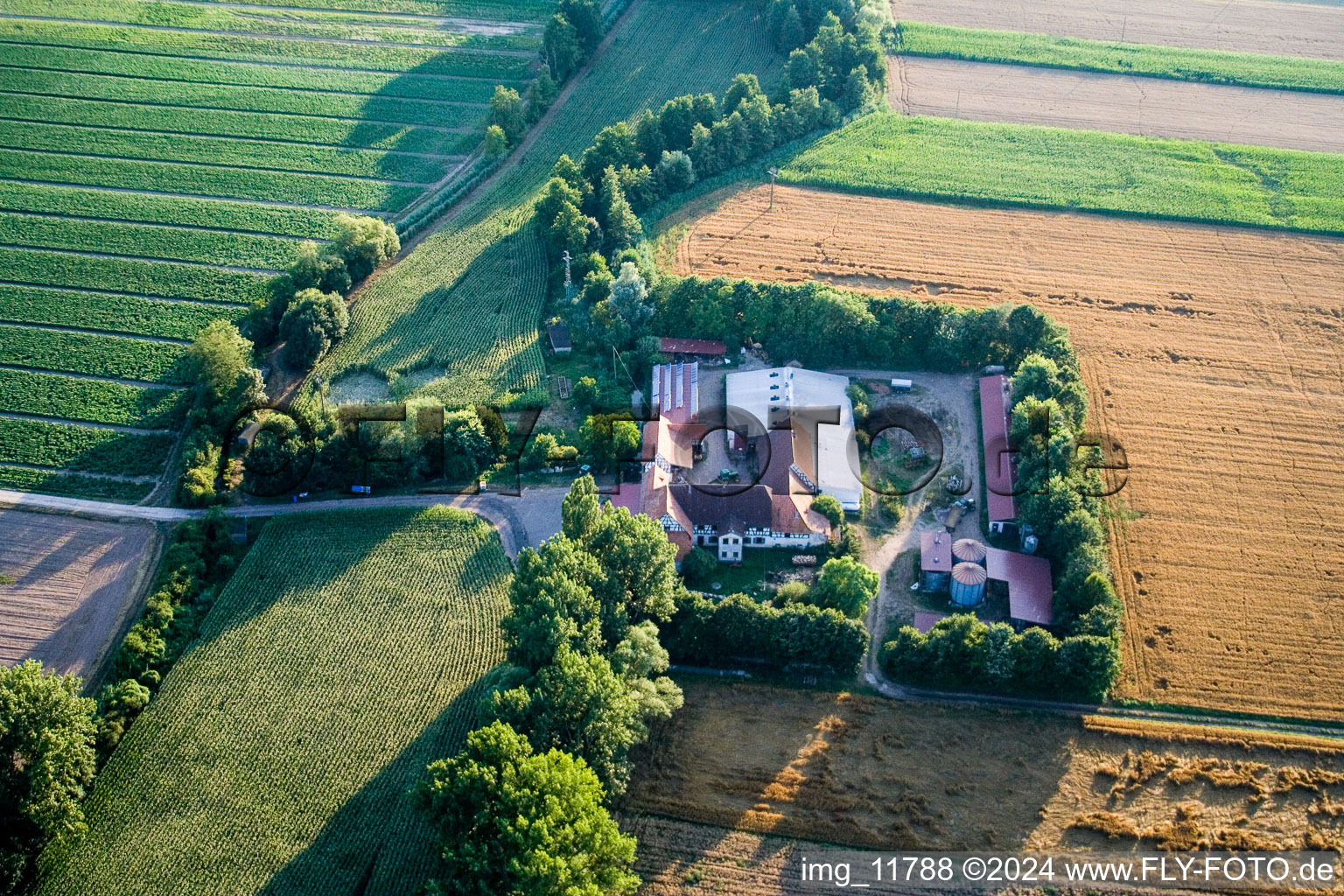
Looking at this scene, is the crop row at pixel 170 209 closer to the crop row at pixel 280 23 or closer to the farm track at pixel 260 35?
the farm track at pixel 260 35

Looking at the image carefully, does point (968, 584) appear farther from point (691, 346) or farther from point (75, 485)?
point (75, 485)

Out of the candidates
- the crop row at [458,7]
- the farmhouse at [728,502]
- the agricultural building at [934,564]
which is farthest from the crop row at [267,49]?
the agricultural building at [934,564]

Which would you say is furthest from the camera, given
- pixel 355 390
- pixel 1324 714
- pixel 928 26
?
pixel 928 26

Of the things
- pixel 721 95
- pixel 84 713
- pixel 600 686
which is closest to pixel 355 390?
pixel 84 713

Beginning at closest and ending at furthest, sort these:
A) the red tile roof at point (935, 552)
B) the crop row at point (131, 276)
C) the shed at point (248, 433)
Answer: the red tile roof at point (935, 552)
the shed at point (248, 433)
the crop row at point (131, 276)

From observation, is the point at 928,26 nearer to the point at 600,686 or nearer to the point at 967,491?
the point at 967,491

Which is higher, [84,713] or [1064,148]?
[1064,148]

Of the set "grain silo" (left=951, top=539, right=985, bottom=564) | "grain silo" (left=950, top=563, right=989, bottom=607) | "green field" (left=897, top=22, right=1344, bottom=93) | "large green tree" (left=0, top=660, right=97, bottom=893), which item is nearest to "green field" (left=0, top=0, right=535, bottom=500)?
"large green tree" (left=0, top=660, right=97, bottom=893)
